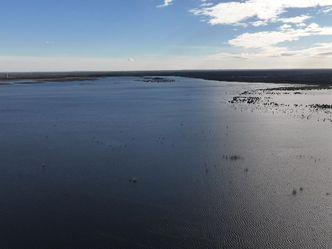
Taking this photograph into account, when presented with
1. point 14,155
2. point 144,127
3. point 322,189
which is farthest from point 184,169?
point 144,127

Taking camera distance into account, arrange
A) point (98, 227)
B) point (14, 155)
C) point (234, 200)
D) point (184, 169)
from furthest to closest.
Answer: point (14, 155) < point (184, 169) < point (234, 200) < point (98, 227)

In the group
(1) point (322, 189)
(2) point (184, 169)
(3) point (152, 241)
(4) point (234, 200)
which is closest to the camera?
(3) point (152, 241)

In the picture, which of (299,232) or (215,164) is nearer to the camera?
(299,232)

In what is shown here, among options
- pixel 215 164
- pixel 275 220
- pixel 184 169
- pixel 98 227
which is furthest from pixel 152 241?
pixel 215 164

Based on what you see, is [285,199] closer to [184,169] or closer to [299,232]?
[299,232]

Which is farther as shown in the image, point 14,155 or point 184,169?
point 14,155

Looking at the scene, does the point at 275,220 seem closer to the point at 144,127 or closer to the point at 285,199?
the point at 285,199
